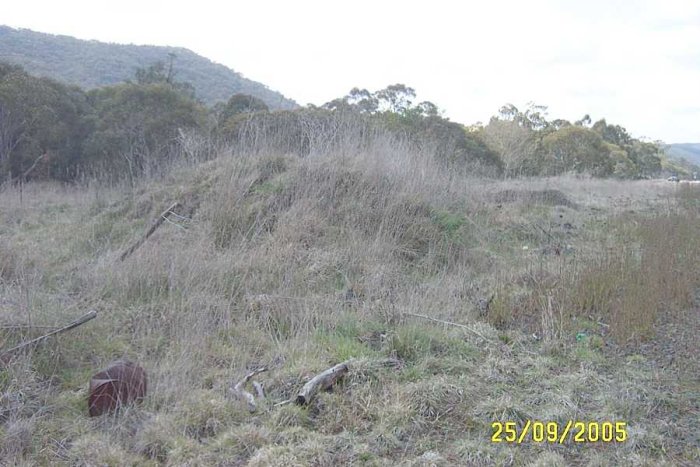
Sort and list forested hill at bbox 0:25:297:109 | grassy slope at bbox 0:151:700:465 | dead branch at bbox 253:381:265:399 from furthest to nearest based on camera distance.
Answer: forested hill at bbox 0:25:297:109 → dead branch at bbox 253:381:265:399 → grassy slope at bbox 0:151:700:465

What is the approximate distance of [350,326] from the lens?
430cm

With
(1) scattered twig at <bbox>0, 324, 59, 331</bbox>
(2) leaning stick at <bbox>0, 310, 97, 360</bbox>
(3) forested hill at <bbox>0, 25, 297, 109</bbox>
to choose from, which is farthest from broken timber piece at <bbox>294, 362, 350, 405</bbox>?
(3) forested hill at <bbox>0, 25, 297, 109</bbox>

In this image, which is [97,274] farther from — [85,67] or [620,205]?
[85,67]

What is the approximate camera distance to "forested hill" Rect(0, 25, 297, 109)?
104 feet

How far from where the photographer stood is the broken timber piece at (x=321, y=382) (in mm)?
3217

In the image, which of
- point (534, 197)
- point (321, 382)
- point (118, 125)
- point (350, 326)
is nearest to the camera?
point (321, 382)

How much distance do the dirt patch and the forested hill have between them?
1851 cm

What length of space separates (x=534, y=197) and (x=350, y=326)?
8.78m

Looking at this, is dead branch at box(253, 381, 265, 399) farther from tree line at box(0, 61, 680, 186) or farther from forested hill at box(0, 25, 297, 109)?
forested hill at box(0, 25, 297, 109)

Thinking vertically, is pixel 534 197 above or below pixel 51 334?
above

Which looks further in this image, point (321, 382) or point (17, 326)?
point (17, 326)

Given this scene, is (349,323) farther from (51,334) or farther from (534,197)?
(534,197)

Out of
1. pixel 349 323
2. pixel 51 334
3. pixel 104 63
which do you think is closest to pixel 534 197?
pixel 349 323
